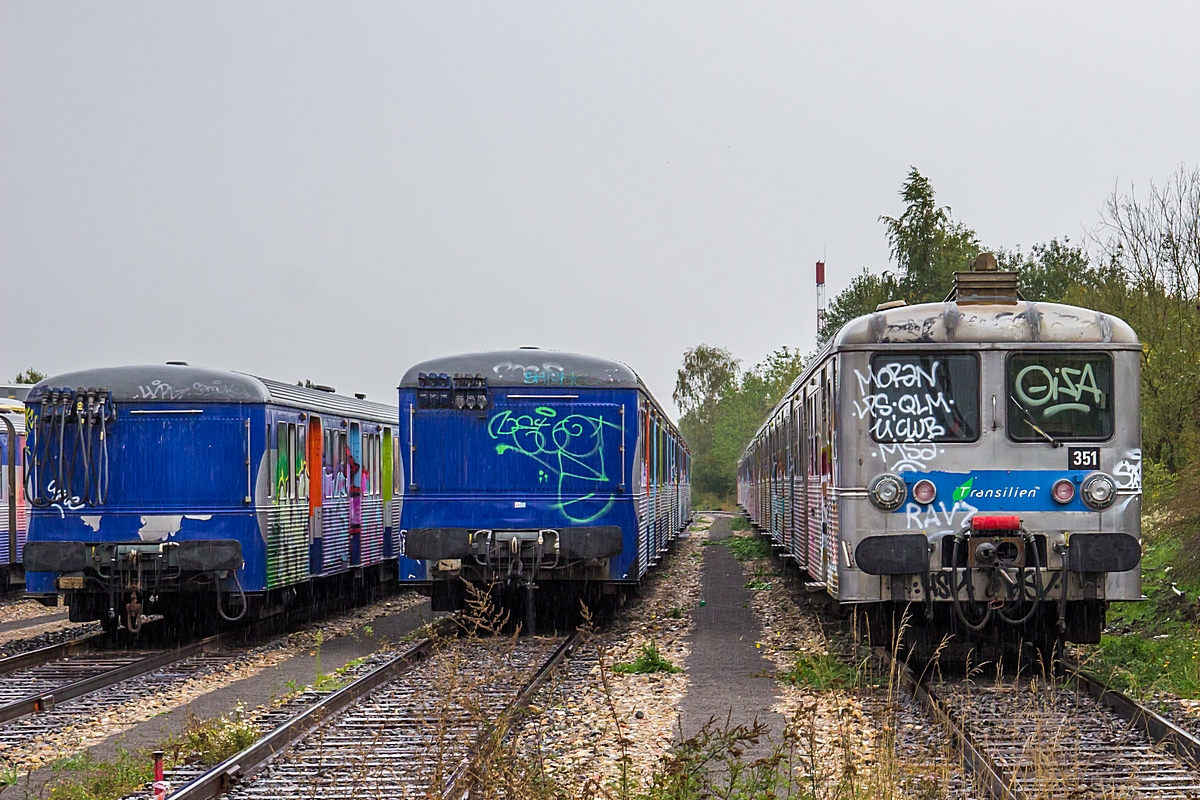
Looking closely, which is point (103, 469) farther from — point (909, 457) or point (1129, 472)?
point (1129, 472)

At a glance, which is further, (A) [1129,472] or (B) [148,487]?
(B) [148,487]

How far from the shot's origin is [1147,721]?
8172mm

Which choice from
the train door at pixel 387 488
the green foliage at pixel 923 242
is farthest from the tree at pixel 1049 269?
the train door at pixel 387 488

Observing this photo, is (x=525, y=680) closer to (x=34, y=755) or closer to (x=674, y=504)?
(x=34, y=755)

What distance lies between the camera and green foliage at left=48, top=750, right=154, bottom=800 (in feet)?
23.0

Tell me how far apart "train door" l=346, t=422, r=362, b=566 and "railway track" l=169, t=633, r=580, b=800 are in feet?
20.4

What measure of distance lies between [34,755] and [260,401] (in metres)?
5.75

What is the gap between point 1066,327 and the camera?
9945 mm

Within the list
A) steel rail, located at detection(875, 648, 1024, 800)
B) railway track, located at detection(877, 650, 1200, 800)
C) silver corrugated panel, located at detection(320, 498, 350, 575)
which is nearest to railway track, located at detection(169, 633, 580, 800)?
steel rail, located at detection(875, 648, 1024, 800)

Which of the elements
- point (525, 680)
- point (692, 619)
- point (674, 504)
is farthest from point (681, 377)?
point (525, 680)

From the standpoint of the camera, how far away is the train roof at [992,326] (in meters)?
9.93

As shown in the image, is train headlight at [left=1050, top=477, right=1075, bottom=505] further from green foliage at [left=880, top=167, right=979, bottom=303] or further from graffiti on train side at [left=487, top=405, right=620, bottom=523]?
green foliage at [left=880, top=167, right=979, bottom=303]

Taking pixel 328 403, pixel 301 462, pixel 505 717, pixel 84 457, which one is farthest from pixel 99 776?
pixel 328 403

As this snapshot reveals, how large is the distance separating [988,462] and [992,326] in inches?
38.6
